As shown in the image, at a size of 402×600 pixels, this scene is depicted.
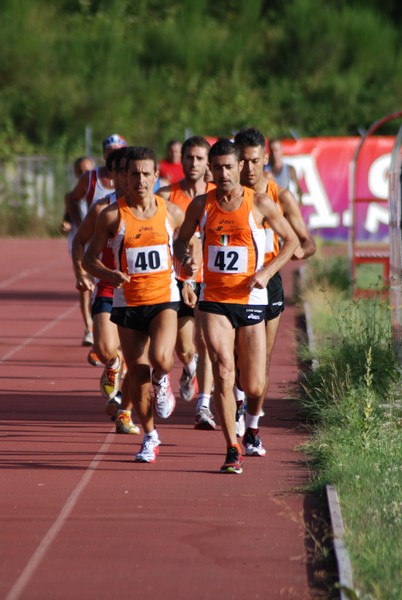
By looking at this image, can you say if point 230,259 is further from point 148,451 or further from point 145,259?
point 148,451

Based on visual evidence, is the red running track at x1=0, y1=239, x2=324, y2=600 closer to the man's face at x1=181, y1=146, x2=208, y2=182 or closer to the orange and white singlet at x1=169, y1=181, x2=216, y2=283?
the orange and white singlet at x1=169, y1=181, x2=216, y2=283

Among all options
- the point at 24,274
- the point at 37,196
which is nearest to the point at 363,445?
the point at 24,274

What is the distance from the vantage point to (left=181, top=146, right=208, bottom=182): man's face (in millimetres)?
10617

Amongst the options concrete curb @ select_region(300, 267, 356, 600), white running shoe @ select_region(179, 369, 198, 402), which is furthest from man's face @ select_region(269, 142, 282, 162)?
concrete curb @ select_region(300, 267, 356, 600)

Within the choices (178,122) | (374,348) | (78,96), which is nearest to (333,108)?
(178,122)

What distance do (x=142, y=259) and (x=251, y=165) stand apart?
121 cm

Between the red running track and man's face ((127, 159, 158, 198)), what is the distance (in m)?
1.75

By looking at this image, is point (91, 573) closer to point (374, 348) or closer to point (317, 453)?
point (317, 453)

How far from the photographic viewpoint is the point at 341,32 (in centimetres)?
4891

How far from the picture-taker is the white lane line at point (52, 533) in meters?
6.25

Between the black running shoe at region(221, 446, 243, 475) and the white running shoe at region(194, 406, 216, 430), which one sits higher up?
the black running shoe at region(221, 446, 243, 475)

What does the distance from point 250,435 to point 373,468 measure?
1292mm

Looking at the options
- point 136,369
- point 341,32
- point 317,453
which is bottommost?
point 317,453

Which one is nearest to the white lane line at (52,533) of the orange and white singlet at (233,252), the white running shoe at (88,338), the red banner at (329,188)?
the orange and white singlet at (233,252)
